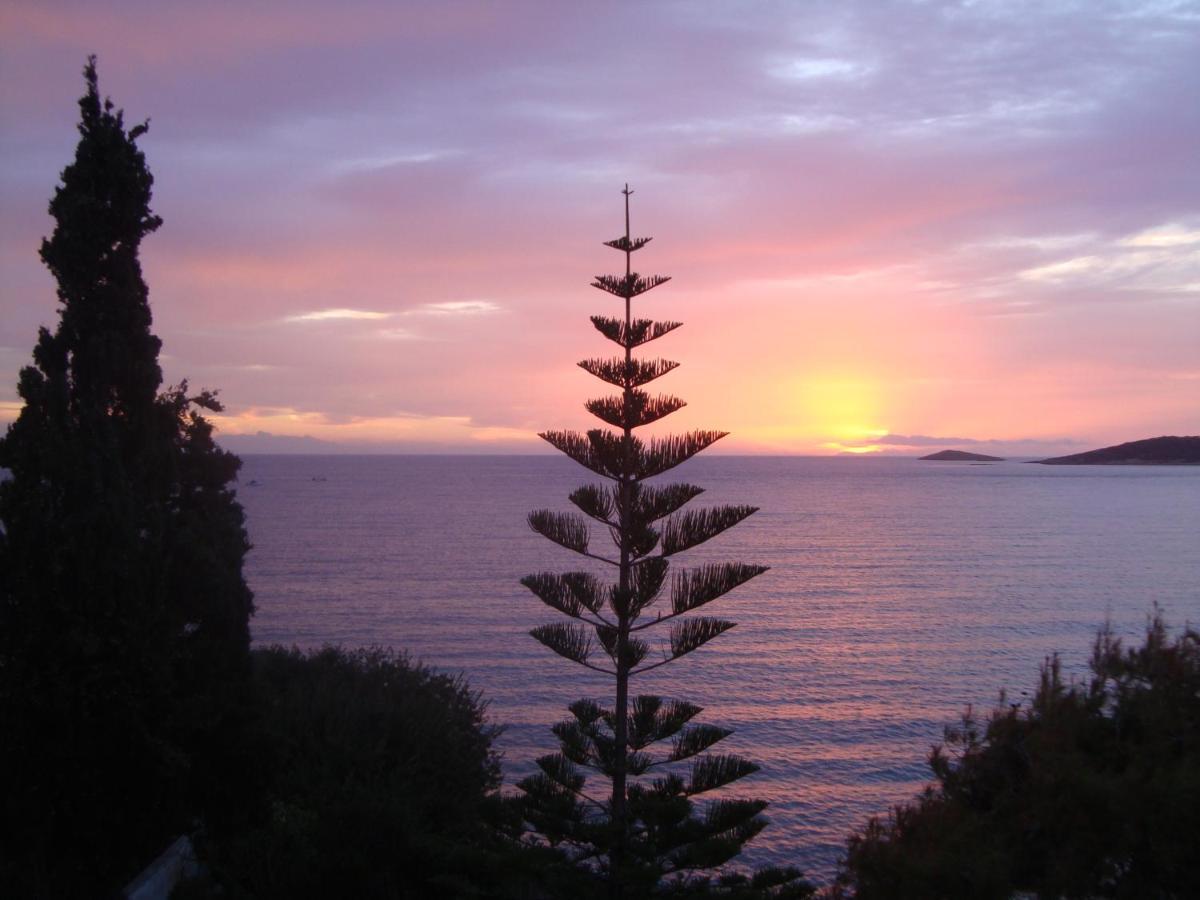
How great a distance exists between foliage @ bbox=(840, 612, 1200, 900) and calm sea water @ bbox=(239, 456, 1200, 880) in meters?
8.30

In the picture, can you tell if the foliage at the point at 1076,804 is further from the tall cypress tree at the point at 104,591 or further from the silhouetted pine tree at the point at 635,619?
the tall cypress tree at the point at 104,591

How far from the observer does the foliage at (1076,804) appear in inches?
210

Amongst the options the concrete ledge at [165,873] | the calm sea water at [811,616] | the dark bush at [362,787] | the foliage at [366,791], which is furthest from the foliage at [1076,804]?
the calm sea water at [811,616]

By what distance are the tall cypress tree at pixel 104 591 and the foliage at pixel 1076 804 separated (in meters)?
6.12

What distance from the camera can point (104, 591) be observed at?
27.4 feet

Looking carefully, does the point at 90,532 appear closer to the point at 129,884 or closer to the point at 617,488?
the point at 129,884

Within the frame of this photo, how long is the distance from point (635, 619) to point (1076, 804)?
4.00 meters

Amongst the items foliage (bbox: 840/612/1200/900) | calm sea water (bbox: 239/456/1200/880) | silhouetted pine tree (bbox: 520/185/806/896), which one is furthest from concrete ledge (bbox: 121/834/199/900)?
calm sea water (bbox: 239/456/1200/880)

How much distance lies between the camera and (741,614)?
35188mm

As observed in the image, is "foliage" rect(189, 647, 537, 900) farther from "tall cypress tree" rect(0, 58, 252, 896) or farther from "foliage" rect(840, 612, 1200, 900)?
"foliage" rect(840, 612, 1200, 900)

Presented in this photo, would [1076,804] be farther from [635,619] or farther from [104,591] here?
[104,591]

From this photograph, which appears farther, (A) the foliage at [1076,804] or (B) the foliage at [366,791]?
(B) the foliage at [366,791]


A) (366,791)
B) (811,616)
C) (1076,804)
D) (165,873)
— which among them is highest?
(1076,804)

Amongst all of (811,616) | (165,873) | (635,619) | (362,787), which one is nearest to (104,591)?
(165,873)
